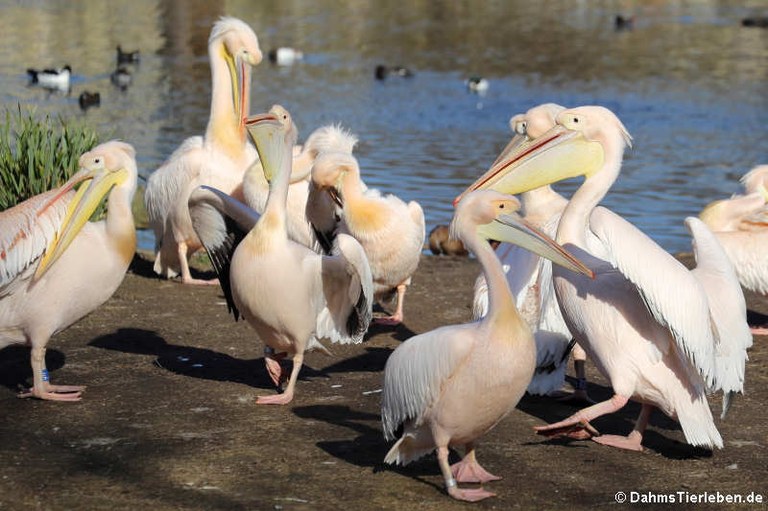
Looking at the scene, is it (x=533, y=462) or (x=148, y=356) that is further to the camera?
(x=148, y=356)

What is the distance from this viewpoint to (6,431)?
175 inches

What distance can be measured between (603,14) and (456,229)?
31.6m

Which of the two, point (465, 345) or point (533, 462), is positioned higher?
point (465, 345)

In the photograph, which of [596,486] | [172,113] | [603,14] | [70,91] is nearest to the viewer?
[596,486]

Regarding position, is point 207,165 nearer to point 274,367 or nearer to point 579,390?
point 274,367

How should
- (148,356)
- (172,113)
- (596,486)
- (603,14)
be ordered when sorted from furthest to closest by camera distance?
(603,14), (172,113), (148,356), (596,486)

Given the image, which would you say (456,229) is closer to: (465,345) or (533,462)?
(465,345)

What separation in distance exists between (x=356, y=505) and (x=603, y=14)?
105 ft

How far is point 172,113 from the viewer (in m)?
16.3

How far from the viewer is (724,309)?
4426 millimetres

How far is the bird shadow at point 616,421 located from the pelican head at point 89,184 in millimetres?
1994

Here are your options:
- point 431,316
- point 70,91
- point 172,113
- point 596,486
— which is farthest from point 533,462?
point 70,91

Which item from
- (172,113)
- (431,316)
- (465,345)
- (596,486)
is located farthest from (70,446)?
(172,113)

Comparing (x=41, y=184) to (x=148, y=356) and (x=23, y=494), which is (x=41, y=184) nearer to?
(x=148, y=356)
